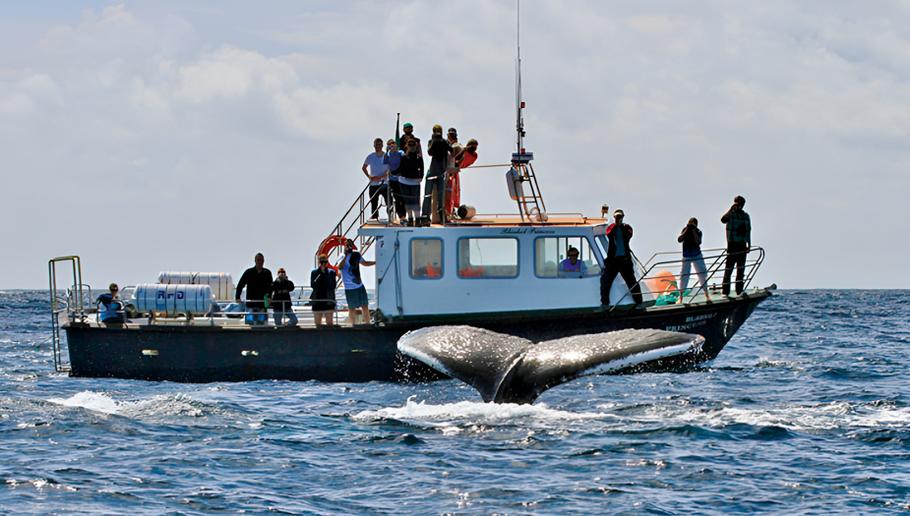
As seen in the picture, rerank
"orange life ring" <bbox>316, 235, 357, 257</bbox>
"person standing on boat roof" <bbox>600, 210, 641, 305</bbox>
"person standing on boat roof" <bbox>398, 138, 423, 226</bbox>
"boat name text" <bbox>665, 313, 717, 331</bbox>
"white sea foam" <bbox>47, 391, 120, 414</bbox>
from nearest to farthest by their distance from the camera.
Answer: "white sea foam" <bbox>47, 391, 120, 414</bbox> → "person standing on boat roof" <bbox>600, 210, 641, 305</bbox> → "boat name text" <bbox>665, 313, 717, 331</bbox> → "person standing on boat roof" <bbox>398, 138, 423, 226</bbox> → "orange life ring" <bbox>316, 235, 357, 257</bbox>

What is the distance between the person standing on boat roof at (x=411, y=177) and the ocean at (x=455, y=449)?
3.56 m

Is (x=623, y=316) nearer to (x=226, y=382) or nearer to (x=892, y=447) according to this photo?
(x=892, y=447)

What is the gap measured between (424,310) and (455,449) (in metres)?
6.75

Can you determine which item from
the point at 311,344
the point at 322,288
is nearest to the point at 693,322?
the point at 322,288

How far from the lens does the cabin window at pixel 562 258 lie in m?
17.6

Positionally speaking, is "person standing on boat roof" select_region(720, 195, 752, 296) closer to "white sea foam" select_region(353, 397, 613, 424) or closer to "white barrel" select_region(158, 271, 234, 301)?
"white sea foam" select_region(353, 397, 613, 424)

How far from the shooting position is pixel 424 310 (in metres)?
17.5

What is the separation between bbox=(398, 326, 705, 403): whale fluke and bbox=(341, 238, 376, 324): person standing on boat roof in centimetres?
620

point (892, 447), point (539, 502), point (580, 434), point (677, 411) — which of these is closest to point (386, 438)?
point (580, 434)

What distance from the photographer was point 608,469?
10.1 m

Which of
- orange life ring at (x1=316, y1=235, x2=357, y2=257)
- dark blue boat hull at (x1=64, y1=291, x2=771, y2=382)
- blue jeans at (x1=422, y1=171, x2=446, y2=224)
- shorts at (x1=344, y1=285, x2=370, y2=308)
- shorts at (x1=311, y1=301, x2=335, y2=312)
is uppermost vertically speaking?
blue jeans at (x1=422, y1=171, x2=446, y2=224)

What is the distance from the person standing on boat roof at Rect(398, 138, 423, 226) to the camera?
18297 mm

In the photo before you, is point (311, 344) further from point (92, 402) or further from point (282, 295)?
point (92, 402)

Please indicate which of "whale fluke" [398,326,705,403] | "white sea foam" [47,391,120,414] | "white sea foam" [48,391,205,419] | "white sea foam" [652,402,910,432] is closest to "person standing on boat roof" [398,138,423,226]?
"white sea foam" [48,391,205,419]
